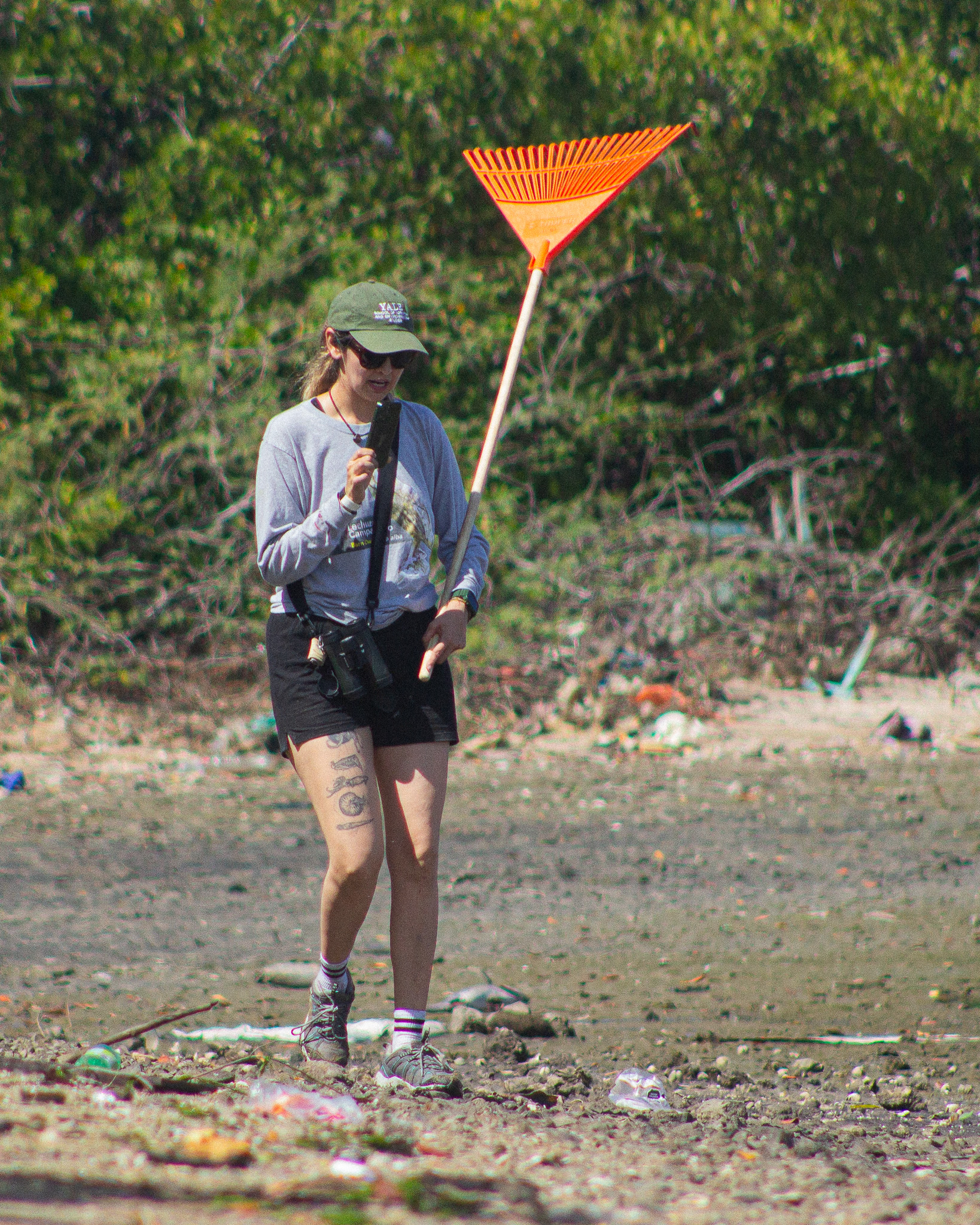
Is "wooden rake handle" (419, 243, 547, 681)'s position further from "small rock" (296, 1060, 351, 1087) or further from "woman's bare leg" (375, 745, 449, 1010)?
"small rock" (296, 1060, 351, 1087)

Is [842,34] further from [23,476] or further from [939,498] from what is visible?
[23,476]

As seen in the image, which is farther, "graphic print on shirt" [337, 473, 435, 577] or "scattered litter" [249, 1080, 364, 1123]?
"graphic print on shirt" [337, 473, 435, 577]

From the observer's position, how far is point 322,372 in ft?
11.4

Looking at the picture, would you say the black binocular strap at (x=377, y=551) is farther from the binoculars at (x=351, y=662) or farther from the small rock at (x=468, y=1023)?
the small rock at (x=468, y=1023)

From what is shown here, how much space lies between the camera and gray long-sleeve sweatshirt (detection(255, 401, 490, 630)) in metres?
3.23

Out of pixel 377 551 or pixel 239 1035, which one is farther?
pixel 239 1035

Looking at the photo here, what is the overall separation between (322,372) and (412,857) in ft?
4.10

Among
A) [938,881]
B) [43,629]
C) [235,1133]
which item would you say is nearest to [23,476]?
[43,629]

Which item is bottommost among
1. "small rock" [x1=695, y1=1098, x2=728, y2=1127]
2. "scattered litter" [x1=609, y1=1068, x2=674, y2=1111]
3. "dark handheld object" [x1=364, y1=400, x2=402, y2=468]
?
"scattered litter" [x1=609, y1=1068, x2=674, y2=1111]

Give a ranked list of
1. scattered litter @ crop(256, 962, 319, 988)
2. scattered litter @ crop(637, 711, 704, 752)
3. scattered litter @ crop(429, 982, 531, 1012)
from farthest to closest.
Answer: scattered litter @ crop(637, 711, 704, 752), scattered litter @ crop(256, 962, 319, 988), scattered litter @ crop(429, 982, 531, 1012)

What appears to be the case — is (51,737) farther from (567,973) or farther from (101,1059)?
(101,1059)

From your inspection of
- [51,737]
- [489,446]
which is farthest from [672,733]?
[489,446]

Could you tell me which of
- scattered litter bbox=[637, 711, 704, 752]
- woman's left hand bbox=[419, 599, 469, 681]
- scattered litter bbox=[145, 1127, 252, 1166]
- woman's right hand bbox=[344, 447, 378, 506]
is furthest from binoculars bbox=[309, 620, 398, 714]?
scattered litter bbox=[637, 711, 704, 752]

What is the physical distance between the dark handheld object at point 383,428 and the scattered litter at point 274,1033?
169cm
